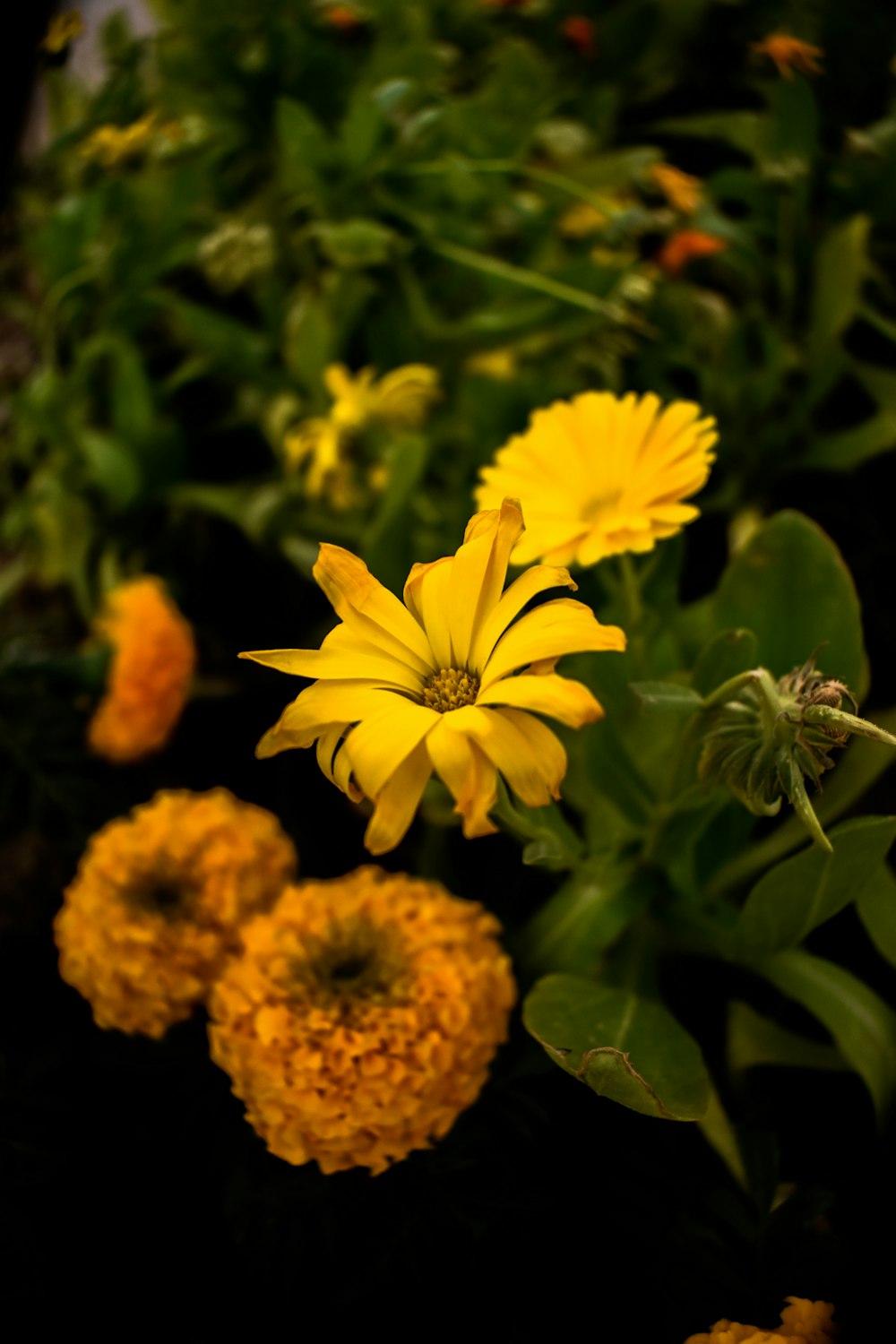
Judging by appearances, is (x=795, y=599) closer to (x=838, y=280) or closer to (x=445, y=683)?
(x=445, y=683)

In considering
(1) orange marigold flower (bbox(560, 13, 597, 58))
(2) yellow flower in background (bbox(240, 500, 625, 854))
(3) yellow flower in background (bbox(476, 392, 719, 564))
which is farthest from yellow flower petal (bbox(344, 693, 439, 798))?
(1) orange marigold flower (bbox(560, 13, 597, 58))

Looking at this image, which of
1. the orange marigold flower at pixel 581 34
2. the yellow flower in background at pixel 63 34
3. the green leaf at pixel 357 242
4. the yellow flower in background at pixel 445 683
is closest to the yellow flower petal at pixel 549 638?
the yellow flower in background at pixel 445 683

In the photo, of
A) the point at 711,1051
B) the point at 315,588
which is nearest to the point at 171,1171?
the point at 711,1051

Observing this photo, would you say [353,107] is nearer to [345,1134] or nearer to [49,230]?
[49,230]

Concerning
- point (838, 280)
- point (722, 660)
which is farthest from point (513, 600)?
point (838, 280)

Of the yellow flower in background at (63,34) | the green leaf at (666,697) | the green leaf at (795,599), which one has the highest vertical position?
the yellow flower in background at (63,34)

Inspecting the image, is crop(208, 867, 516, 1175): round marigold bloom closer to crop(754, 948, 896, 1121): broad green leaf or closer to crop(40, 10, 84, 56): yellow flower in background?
crop(754, 948, 896, 1121): broad green leaf

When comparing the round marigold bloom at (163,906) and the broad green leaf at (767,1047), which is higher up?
the round marigold bloom at (163,906)

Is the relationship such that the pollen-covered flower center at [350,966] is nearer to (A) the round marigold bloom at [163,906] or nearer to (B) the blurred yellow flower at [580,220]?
(A) the round marigold bloom at [163,906]
